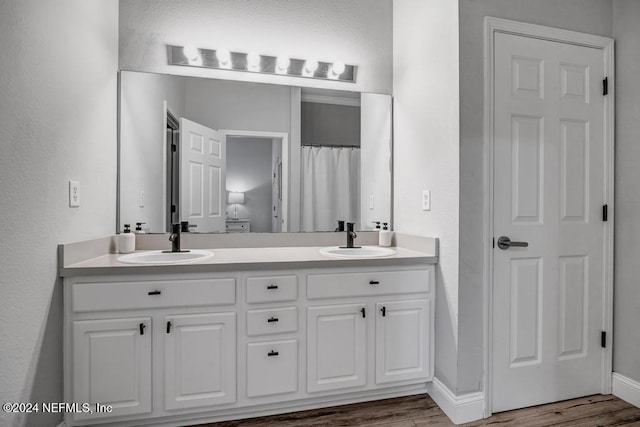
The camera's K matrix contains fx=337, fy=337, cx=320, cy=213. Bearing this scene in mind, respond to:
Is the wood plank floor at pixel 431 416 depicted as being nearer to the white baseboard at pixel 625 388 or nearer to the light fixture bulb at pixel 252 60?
the white baseboard at pixel 625 388

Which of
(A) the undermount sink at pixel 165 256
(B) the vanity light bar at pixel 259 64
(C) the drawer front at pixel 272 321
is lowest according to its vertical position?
(C) the drawer front at pixel 272 321

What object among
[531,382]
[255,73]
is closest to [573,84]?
[531,382]

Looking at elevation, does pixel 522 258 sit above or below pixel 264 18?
below

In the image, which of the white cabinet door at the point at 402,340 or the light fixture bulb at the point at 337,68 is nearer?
the white cabinet door at the point at 402,340

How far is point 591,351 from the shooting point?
195cm

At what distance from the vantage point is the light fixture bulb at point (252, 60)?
2.31 meters

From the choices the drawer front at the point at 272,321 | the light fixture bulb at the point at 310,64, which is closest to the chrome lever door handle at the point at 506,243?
the drawer front at the point at 272,321

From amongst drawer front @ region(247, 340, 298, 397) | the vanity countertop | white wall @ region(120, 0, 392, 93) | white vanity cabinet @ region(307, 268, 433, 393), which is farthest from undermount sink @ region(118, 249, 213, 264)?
white wall @ region(120, 0, 392, 93)

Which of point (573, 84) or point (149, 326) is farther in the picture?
point (573, 84)

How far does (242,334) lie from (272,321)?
0.16m

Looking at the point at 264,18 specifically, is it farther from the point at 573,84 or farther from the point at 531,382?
the point at 531,382

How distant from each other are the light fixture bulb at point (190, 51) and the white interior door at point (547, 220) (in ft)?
5.94

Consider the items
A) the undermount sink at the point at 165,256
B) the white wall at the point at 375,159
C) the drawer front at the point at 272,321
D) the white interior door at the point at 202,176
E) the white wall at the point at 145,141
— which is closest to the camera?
the drawer front at the point at 272,321

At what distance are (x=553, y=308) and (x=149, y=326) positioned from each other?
2125 mm
